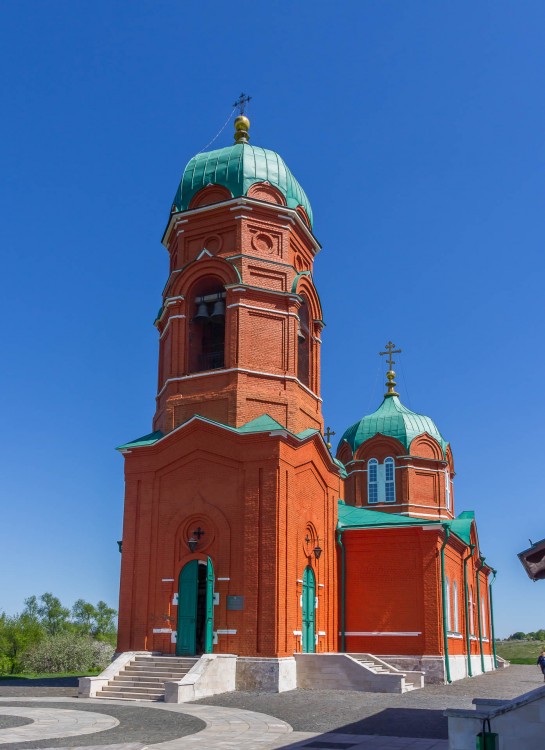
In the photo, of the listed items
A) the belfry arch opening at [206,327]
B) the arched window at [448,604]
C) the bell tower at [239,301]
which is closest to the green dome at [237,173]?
the bell tower at [239,301]

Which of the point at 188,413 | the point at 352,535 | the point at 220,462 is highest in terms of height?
the point at 188,413

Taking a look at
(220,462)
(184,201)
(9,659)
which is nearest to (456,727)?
(220,462)

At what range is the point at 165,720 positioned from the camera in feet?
43.3

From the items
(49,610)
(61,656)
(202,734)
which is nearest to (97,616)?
(49,610)

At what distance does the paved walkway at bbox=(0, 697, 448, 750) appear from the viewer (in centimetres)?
1061

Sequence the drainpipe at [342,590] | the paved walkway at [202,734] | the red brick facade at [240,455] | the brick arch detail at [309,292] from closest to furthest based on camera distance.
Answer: the paved walkway at [202,734] < the red brick facade at [240,455] < the drainpipe at [342,590] < the brick arch detail at [309,292]

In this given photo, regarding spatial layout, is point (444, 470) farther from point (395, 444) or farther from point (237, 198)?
point (237, 198)

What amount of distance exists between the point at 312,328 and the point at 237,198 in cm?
431

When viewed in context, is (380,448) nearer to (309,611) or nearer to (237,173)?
(309,611)

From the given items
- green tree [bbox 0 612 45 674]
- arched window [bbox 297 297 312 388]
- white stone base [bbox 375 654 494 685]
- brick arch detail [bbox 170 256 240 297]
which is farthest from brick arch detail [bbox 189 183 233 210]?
green tree [bbox 0 612 45 674]

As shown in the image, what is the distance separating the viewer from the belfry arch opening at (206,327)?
70.8ft

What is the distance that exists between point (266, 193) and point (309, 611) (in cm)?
1136

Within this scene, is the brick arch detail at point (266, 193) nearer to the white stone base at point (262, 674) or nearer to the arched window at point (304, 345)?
the arched window at point (304, 345)

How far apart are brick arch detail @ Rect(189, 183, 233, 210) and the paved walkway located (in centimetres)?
1328
